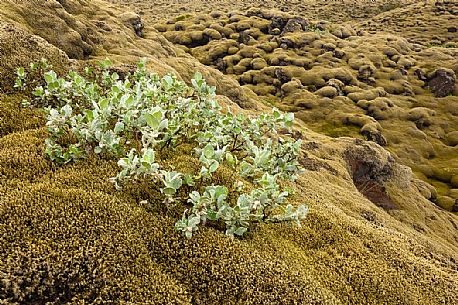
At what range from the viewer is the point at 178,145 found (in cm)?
708

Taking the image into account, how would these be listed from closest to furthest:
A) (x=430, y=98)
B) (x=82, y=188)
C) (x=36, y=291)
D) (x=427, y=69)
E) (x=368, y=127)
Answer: (x=36, y=291)
(x=82, y=188)
(x=368, y=127)
(x=430, y=98)
(x=427, y=69)

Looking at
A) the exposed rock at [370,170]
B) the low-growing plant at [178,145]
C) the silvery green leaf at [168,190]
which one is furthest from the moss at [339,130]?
the silvery green leaf at [168,190]

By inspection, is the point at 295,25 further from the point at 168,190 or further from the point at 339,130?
the point at 168,190

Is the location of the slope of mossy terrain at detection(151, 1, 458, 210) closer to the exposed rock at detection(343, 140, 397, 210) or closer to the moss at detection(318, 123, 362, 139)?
the moss at detection(318, 123, 362, 139)

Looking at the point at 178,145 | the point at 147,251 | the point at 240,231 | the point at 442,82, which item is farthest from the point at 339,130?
the point at 147,251

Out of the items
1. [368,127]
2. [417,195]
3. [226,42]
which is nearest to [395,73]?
[368,127]

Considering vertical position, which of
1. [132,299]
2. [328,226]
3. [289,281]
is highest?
[132,299]

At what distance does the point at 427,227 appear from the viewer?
20.3 metres

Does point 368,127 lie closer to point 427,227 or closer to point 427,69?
point 427,227

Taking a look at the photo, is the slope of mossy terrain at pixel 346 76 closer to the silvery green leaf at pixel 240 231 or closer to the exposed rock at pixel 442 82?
the exposed rock at pixel 442 82

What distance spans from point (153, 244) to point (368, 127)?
40.5 metres

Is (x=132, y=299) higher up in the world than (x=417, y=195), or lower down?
higher up

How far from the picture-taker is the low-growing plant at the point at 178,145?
4.86 metres

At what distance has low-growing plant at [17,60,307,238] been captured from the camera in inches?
191
